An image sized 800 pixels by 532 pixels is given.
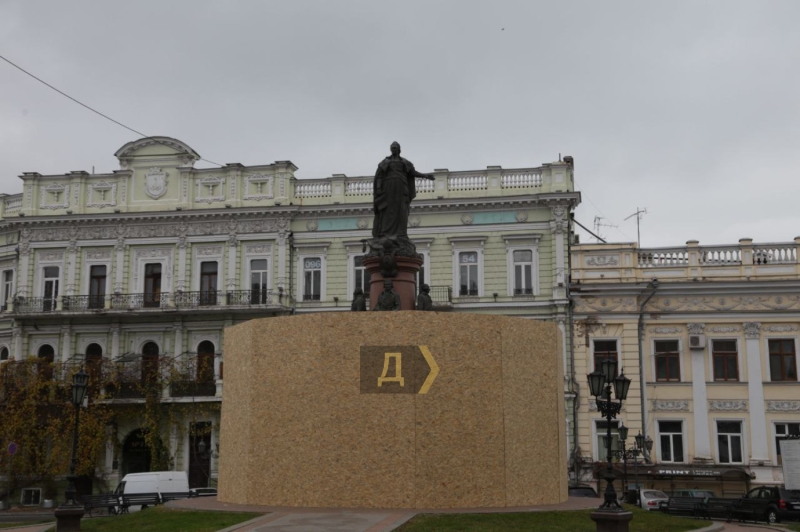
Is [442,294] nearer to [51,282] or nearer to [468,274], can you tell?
[468,274]

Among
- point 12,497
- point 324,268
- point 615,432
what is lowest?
point 12,497

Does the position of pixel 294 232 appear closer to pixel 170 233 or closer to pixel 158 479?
pixel 170 233

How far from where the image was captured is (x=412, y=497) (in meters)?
17.2

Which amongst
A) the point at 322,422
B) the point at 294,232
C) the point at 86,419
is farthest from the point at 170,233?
the point at 322,422

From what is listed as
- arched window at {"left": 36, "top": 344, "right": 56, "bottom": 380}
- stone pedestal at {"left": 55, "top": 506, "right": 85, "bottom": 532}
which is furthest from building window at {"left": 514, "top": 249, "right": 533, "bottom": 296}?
stone pedestal at {"left": 55, "top": 506, "right": 85, "bottom": 532}

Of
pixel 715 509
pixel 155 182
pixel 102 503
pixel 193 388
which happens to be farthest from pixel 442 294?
pixel 102 503

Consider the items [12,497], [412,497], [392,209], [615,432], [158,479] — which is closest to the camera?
[412,497]

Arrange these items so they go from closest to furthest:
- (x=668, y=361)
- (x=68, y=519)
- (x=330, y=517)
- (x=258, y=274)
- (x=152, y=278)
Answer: (x=330, y=517) → (x=68, y=519) → (x=668, y=361) → (x=258, y=274) → (x=152, y=278)

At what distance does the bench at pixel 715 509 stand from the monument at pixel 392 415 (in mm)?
10381

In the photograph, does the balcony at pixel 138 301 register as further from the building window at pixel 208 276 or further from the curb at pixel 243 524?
the curb at pixel 243 524

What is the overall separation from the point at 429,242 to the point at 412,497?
2533cm

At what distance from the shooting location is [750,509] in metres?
29.2

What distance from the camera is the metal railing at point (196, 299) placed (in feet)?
140

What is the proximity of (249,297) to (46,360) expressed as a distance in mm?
9611
